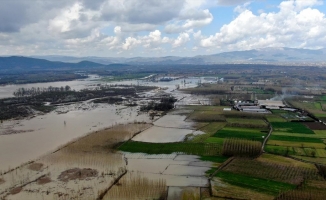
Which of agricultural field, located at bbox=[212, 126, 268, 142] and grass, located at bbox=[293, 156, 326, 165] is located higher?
agricultural field, located at bbox=[212, 126, 268, 142]

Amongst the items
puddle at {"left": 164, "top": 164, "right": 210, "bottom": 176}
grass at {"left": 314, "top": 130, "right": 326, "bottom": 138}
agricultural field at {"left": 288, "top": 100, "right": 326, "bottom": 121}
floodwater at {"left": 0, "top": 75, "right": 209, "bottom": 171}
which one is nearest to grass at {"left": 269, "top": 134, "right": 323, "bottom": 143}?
grass at {"left": 314, "top": 130, "right": 326, "bottom": 138}

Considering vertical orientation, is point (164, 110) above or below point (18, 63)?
below

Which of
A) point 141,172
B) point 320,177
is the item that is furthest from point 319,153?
point 141,172

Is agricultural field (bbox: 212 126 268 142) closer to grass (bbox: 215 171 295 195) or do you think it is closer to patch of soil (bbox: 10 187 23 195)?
grass (bbox: 215 171 295 195)

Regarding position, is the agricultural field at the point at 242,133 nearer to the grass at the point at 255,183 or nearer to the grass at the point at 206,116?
the grass at the point at 206,116

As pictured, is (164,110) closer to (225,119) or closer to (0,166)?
(225,119)
